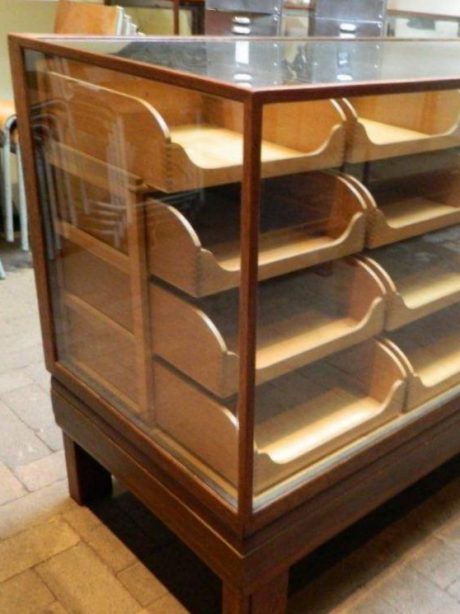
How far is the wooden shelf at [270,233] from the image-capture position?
3.45 ft

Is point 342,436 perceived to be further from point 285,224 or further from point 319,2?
point 319,2

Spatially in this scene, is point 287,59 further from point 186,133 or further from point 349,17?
point 349,17

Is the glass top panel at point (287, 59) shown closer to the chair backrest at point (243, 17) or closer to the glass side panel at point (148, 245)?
the glass side panel at point (148, 245)

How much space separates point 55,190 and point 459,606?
1.18 metres

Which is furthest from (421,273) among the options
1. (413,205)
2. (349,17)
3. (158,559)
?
(349,17)

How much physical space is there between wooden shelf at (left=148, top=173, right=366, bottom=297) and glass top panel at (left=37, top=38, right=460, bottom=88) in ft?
0.57

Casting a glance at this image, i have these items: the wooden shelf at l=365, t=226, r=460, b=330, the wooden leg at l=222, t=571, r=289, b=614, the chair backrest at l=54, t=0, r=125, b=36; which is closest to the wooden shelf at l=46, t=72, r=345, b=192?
the wooden shelf at l=365, t=226, r=460, b=330

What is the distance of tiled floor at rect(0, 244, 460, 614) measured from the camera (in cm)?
141

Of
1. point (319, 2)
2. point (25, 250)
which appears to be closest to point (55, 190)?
point (25, 250)

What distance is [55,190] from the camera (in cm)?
135

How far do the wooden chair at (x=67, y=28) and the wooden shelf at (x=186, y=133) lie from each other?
1.80 m

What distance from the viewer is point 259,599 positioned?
3.93 feet

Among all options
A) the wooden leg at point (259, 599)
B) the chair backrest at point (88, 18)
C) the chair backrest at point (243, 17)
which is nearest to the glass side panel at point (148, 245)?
the wooden leg at point (259, 599)

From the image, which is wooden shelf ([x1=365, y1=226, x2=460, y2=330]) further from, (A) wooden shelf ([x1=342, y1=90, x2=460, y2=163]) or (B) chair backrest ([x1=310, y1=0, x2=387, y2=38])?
(B) chair backrest ([x1=310, y1=0, x2=387, y2=38])
